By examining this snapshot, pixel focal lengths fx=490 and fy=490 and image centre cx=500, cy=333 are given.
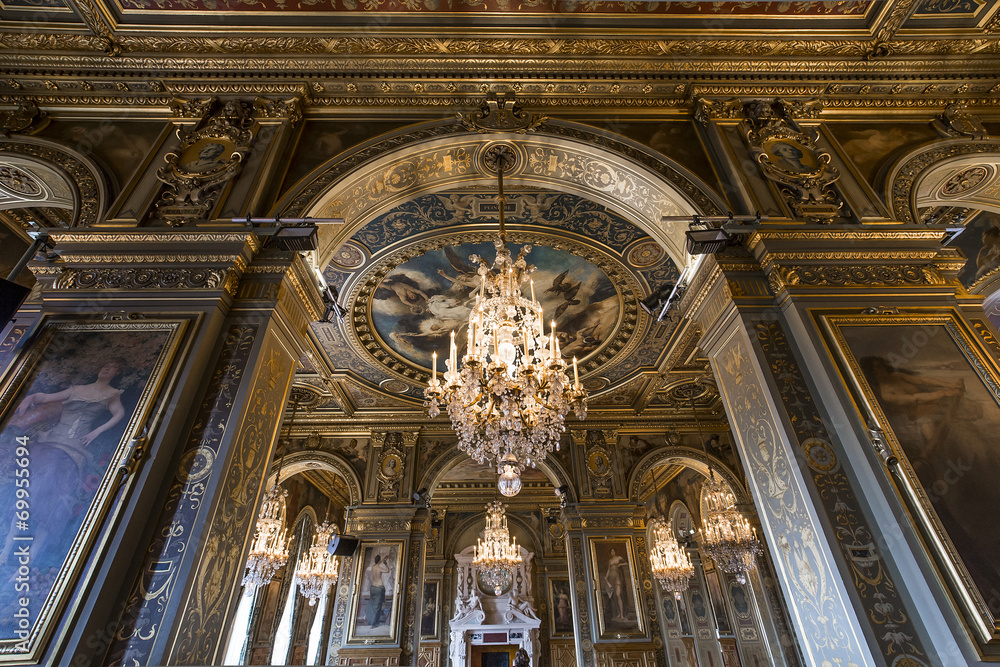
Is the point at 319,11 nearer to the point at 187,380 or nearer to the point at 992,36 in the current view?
the point at 187,380

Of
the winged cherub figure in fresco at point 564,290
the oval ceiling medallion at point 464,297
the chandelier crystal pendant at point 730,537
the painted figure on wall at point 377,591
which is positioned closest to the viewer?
the oval ceiling medallion at point 464,297

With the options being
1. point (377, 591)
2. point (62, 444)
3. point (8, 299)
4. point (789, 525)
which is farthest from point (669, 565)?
point (8, 299)

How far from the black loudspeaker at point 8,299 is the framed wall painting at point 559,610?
49.5 feet

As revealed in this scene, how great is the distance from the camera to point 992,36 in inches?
196

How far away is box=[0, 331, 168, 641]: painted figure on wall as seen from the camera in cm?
283

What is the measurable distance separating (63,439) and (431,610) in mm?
14275

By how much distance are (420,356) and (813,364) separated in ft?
23.7

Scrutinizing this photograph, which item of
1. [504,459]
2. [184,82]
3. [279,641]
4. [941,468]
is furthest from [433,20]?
[279,641]

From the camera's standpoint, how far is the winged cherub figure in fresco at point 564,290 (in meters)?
8.14

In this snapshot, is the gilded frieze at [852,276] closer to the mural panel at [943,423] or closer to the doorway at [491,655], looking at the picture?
the mural panel at [943,423]

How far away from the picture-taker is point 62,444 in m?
3.19

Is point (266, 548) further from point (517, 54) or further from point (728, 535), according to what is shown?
point (517, 54)

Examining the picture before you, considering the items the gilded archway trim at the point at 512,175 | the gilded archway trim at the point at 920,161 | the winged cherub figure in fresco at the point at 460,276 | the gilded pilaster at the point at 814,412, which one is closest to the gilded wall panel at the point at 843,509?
the gilded pilaster at the point at 814,412

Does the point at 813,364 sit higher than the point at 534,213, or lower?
lower
